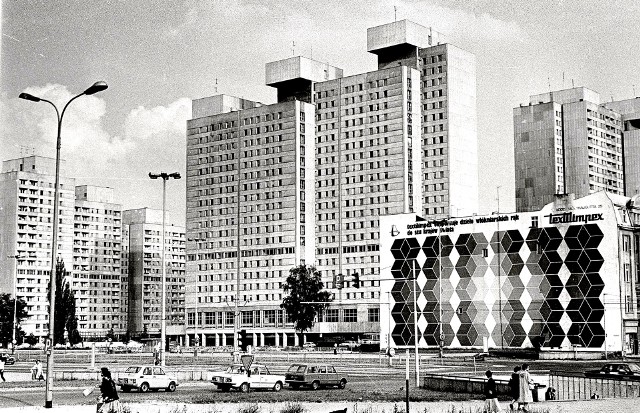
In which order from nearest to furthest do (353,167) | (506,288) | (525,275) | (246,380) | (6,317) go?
(246,380) < (525,275) < (506,288) < (6,317) < (353,167)

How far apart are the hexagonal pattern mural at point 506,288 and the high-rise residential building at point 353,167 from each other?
5052 cm

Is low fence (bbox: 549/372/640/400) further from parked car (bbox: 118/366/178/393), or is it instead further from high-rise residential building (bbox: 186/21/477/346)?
high-rise residential building (bbox: 186/21/477/346)

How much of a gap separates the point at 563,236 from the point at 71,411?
291 ft

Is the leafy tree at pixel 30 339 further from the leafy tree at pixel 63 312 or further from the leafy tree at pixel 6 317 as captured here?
the leafy tree at pixel 6 317

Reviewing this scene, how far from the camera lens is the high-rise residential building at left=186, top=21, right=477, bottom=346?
185375mm

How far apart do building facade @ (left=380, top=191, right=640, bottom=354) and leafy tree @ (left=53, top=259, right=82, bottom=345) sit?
55.5 m

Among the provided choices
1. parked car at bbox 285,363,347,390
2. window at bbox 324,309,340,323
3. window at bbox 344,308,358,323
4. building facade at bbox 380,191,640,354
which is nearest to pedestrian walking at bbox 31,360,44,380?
parked car at bbox 285,363,347,390

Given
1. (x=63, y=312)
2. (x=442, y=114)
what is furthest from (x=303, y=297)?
(x=442, y=114)

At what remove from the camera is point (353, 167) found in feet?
632

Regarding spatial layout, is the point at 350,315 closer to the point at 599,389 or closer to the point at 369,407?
the point at 599,389

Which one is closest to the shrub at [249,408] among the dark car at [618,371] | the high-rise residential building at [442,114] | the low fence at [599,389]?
the low fence at [599,389]

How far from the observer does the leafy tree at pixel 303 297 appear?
15250 cm

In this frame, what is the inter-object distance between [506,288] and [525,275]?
333cm

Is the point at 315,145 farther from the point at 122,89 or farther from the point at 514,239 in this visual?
the point at 122,89
